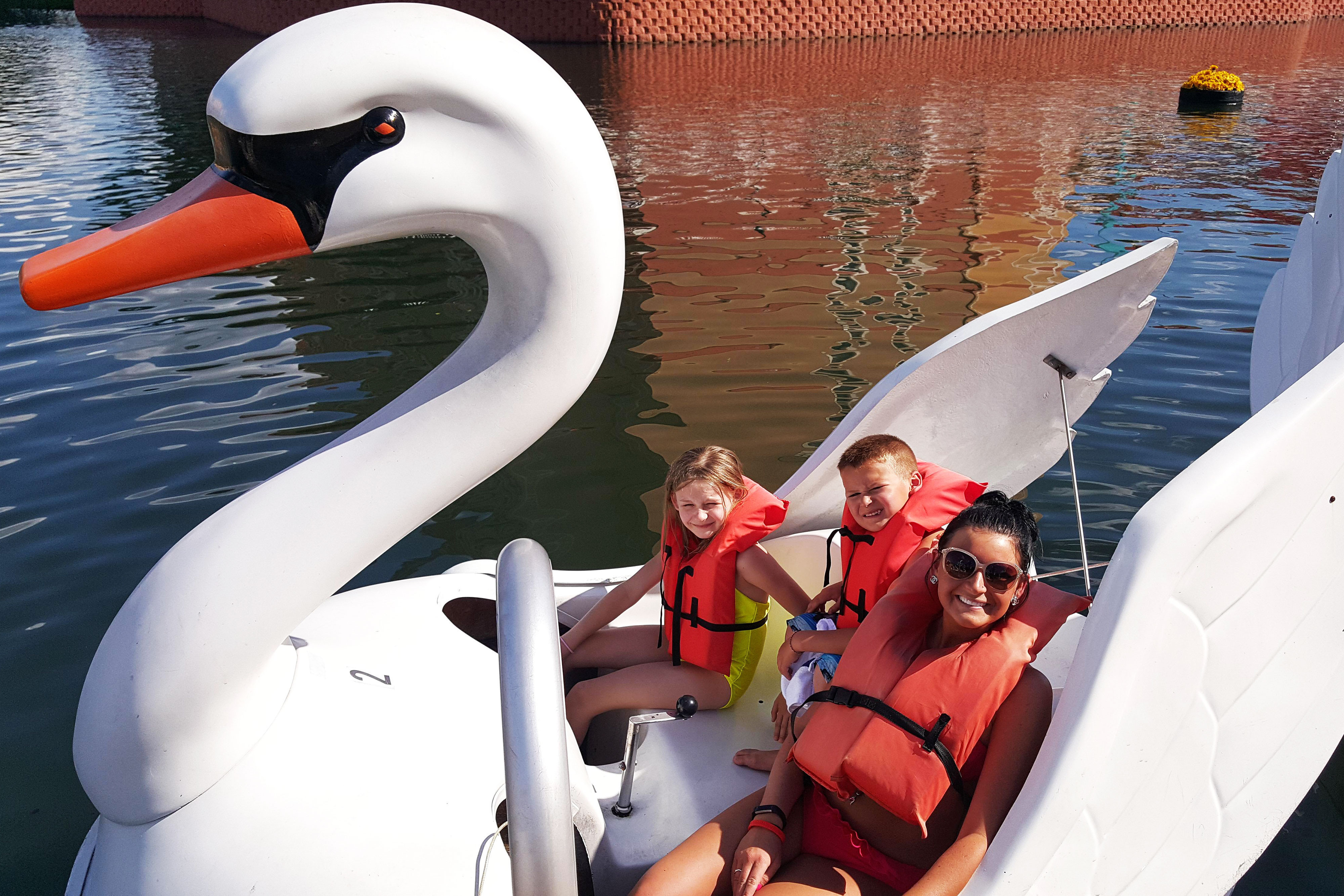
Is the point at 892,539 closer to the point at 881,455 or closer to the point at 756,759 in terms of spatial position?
the point at 881,455

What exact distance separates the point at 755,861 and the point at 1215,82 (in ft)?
49.4

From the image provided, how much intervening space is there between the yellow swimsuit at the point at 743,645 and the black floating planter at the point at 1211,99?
47.0 feet

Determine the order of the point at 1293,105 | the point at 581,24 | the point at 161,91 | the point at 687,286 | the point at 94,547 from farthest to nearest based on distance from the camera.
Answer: the point at 581,24 → the point at 161,91 → the point at 1293,105 → the point at 687,286 → the point at 94,547

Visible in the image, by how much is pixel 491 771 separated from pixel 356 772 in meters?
0.23

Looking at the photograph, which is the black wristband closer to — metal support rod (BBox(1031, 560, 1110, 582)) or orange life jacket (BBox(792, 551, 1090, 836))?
orange life jacket (BBox(792, 551, 1090, 836))

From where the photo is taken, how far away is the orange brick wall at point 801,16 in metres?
23.5

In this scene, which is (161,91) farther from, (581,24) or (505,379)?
(505,379)

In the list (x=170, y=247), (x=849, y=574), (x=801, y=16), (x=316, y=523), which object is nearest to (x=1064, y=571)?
(x=849, y=574)

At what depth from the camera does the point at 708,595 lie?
93.0 inches

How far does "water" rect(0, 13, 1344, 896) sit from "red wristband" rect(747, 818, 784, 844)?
1386mm

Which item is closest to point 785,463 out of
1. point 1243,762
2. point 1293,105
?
point 1243,762

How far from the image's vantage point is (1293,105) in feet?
46.8

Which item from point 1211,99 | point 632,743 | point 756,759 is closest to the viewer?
point 632,743

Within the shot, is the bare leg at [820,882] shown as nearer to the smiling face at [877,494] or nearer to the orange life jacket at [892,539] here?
the orange life jacket at [892,539]
